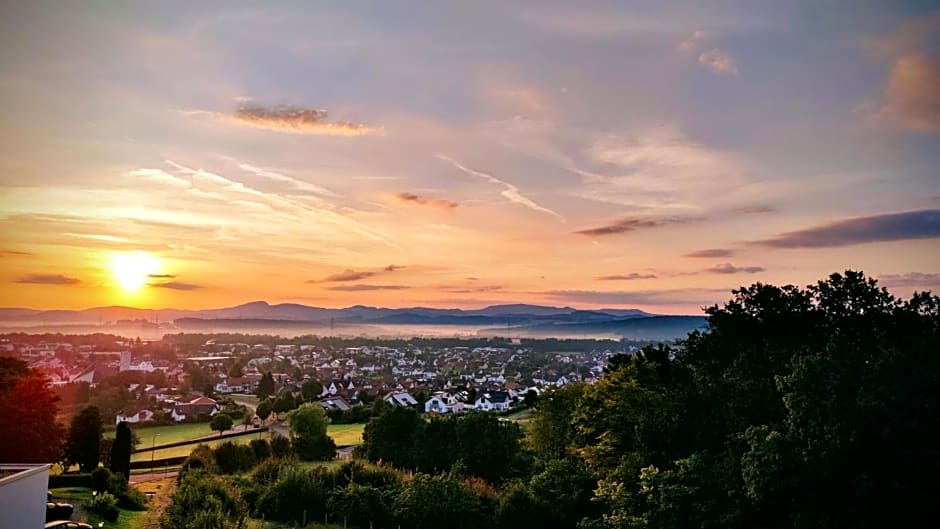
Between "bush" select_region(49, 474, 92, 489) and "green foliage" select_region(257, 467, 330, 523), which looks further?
"bush" select_region(49, 474, 92, 489)

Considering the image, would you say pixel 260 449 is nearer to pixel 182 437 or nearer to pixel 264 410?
pixel 182 437

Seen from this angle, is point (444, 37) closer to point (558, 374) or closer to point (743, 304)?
point (743, 304)

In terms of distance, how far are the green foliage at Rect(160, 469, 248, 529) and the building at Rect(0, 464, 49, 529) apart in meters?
2.68

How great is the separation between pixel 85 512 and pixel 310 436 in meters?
9.49

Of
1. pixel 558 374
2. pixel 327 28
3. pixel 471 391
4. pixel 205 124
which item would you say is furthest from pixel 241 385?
pixel 327 28

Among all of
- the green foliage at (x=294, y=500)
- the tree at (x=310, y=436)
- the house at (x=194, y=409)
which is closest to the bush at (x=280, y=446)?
the tree at (x=310, y=436)

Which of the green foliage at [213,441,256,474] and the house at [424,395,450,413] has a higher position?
the green foliage at [213,441,256,474]

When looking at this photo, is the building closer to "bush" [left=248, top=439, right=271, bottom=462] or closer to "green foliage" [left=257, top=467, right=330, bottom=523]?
"green foliage" [left=257, top=467, right=330, bottom=523]

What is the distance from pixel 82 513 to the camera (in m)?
13.7

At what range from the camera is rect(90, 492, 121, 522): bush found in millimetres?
13805

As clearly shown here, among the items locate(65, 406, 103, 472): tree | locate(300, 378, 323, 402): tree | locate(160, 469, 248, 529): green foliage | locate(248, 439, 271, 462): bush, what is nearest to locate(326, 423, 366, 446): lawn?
locate(248, 439, 271, 462): bush

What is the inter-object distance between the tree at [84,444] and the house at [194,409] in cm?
1019

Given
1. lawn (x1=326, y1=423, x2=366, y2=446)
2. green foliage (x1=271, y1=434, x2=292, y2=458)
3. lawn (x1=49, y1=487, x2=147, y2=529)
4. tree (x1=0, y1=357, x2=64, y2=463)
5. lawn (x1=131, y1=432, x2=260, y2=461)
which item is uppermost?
tree (x1=0, y1=357, x2=64, y2=463)

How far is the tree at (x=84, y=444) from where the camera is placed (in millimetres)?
18312
